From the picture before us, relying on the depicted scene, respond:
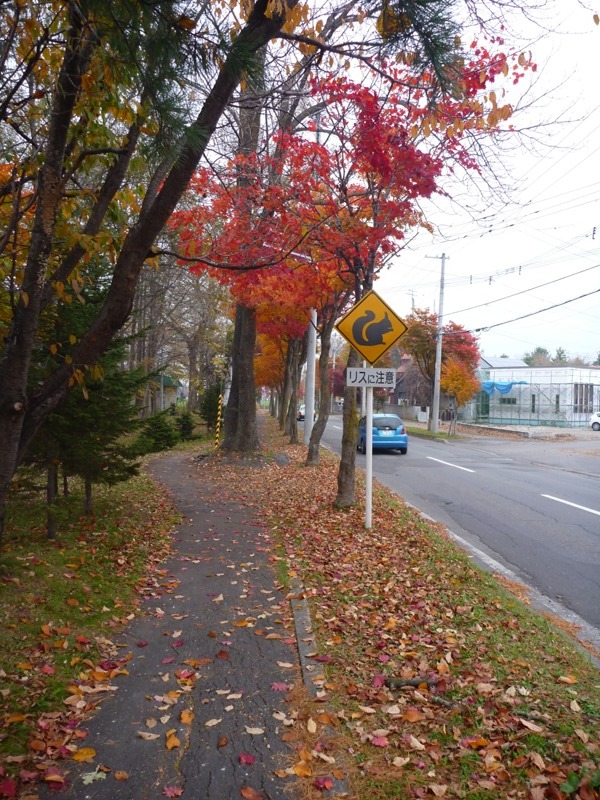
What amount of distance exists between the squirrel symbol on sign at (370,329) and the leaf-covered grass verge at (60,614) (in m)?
3.86

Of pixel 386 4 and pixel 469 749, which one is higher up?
pixel 386 4

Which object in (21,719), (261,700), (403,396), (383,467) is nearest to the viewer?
(21,719)

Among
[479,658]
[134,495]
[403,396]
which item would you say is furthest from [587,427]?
[479,658]

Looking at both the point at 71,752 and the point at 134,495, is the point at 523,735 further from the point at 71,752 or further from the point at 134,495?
the point at 134,495

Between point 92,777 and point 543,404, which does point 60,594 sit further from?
point 543,404

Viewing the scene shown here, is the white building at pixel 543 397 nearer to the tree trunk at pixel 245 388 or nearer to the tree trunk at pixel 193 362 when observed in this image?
the tree trunk at pixel 193 362

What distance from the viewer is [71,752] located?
3318mm

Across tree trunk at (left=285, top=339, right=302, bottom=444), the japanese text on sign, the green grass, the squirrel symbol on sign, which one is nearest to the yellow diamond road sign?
the squirrel symbol on sign

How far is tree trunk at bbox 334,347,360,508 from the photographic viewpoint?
979 cm

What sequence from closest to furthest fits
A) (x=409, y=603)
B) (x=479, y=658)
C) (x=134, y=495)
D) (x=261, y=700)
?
(x=261, y=700) → (x=479, y=658) → (x=409, y=603) → (x=134, y=495)

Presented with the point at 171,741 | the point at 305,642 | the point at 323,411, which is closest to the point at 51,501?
the point at 305,642

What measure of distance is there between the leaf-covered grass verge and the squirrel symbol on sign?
3.86 metres

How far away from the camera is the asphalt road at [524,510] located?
706 cm

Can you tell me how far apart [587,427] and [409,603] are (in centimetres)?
4468
